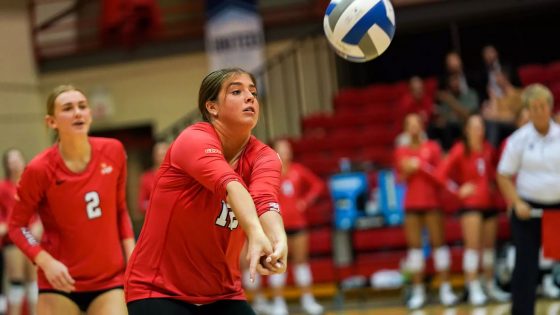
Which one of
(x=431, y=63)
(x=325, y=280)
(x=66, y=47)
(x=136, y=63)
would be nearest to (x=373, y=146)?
(x=325, y=280)

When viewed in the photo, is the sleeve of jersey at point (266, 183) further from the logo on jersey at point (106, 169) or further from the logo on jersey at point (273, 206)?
the logo on jersey at point (106, 169)

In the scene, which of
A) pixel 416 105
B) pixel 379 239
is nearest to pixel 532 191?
pixel 379 239

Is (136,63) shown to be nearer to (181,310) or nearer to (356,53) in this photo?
(356,53)

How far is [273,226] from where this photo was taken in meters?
2.87

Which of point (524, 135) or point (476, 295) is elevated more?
point (524, 135)

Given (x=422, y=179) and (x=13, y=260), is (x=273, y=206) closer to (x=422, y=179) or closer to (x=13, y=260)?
(x=422, y=179)

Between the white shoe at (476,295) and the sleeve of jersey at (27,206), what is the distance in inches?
224

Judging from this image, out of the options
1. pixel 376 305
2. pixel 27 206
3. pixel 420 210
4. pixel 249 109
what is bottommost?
pixel 376 305

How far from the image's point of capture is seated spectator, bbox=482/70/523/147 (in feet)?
33.4

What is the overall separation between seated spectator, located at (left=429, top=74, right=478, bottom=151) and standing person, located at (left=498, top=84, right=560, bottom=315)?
16.2 feet

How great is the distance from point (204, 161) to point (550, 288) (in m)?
6.90

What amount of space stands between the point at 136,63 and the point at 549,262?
25.9 ft

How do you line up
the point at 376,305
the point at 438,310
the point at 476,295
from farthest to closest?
the point at 376,305
the point at 476,295
the point at 438,310

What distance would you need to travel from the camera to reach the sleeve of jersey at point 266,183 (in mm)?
2969
